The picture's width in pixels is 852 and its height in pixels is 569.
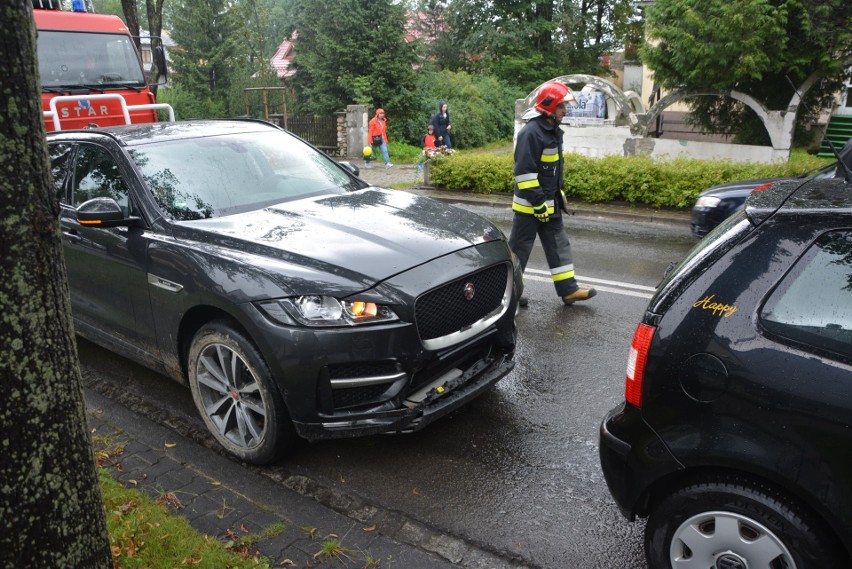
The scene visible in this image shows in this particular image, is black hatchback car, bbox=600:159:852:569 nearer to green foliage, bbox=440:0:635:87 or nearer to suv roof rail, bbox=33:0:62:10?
suv roof rail, bbox=33:0:62:10

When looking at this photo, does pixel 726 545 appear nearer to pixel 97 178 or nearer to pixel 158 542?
pixel 158 542

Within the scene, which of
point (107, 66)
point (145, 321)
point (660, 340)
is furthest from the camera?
point (107, 66)

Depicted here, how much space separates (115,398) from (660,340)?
3.84m

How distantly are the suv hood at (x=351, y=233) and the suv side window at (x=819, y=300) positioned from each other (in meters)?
1.92

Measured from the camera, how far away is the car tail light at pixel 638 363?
9.19 ft

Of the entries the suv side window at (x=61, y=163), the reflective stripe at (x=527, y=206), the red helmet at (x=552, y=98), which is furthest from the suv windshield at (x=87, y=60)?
the red helmet at (x=552, y=98)

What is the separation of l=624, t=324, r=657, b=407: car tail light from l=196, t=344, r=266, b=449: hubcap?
2.00 m

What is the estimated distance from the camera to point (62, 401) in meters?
2.10

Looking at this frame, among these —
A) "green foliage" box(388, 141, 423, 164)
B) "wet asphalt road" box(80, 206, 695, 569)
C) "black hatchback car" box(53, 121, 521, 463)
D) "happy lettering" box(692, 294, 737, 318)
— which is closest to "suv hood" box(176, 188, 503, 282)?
"black hatchback car" box(53, 121, 521, 463)

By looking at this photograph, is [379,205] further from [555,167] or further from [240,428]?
[555,167]

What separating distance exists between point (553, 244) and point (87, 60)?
29.0 ft

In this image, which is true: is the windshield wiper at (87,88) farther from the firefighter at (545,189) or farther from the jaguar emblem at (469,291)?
the jaguar emblem at (469,291)

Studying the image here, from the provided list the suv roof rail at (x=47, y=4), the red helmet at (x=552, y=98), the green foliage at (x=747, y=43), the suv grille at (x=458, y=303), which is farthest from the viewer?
the green foliage at (x=747, y=43)

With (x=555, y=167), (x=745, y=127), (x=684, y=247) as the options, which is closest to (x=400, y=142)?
(x=745, y=127)
